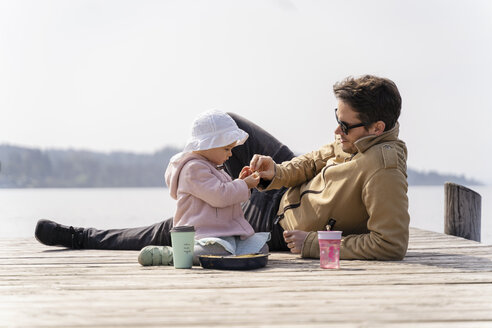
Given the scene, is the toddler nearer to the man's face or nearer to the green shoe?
the green shoe

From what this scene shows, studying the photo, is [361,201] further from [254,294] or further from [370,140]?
[254,294]

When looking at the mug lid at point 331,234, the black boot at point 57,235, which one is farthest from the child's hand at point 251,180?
the black boot at point 57,235

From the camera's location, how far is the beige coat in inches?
147

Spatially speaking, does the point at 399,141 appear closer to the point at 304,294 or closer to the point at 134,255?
the point at 304,294

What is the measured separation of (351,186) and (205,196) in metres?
0.84

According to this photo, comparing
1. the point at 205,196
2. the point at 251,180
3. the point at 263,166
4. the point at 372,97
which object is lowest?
the point at 205,196

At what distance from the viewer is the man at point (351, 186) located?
374 centimetres

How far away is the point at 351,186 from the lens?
3838mm

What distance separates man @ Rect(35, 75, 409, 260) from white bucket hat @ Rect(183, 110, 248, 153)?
1.20ft

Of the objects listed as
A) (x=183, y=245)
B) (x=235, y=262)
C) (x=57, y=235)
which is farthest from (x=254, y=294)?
(x=57, y=235)

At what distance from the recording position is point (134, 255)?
14.4ft

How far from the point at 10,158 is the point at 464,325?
144ft

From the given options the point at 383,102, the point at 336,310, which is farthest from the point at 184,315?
the point at 383,102

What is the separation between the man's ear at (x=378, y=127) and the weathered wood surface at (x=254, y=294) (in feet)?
2.51
